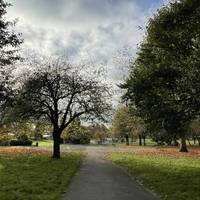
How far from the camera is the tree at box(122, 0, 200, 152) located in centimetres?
2244

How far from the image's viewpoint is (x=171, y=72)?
82.1ft

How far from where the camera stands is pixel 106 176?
76.1 ft

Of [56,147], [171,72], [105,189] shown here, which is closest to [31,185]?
[105,189]

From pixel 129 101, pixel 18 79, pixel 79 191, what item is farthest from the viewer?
pixel 18 79

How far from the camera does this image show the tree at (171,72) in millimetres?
22438

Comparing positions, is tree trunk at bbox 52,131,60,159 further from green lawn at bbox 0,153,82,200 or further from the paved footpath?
the paved footpath

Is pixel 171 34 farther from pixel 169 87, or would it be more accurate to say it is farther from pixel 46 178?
pixel 46 178

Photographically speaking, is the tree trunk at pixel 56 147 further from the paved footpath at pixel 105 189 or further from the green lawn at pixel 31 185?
the paved footpath at pixel 105 189

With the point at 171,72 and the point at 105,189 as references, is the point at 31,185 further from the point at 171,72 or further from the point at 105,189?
the point at 171,72

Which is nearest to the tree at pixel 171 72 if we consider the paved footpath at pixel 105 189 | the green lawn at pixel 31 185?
the paved footpath at pixel 105 189

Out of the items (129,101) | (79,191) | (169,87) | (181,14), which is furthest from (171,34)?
(79,191)

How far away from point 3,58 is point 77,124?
25957mm

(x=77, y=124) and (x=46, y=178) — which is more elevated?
(x=77, y=124)

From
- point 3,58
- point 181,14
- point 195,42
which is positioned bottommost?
point 3,58
